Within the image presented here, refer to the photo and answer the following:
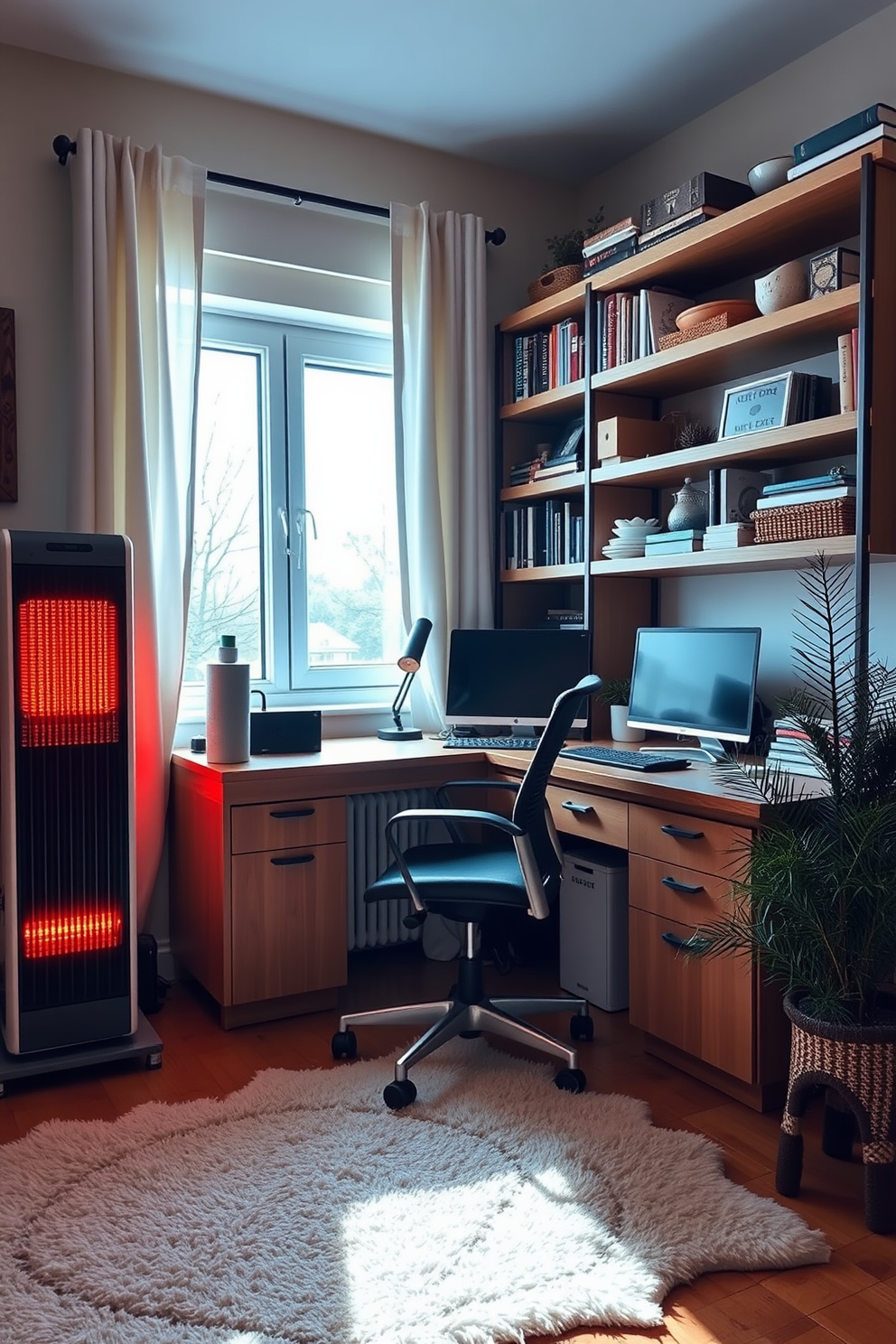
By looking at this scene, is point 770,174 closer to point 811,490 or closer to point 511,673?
point 811,490

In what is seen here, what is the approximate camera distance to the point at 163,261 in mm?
3051

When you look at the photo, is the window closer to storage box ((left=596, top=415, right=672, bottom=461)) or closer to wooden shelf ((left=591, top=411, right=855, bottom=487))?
storage box ((left=596, top=415, right=672, bottom=461))

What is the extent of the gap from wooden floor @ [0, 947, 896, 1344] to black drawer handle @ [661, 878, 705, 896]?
1.58ft

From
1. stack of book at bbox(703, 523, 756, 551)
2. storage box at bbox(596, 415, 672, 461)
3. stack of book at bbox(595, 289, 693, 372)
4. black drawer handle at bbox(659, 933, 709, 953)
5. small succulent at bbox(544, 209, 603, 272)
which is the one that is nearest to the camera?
black drawer handle at bbox(659, 933, 709, 953)

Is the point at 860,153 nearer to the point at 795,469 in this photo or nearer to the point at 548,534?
the point at 795,469

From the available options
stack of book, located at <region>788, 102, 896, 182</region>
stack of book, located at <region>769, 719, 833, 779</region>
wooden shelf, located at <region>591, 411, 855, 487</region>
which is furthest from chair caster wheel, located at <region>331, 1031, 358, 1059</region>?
stack of book, located at <region>788, 102, 896, 182</region>

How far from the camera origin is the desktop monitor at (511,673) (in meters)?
3.25

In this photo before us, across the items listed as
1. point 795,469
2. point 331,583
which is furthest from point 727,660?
point 331,583

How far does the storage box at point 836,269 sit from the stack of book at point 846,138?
0.22 metres

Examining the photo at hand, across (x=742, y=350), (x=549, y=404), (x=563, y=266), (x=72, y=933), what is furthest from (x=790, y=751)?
(x=563, y=266)

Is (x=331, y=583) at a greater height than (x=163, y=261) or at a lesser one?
lesser

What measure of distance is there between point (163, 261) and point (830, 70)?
203cm

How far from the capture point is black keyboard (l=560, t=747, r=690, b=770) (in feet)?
8.57

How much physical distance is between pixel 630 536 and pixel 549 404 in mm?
630
